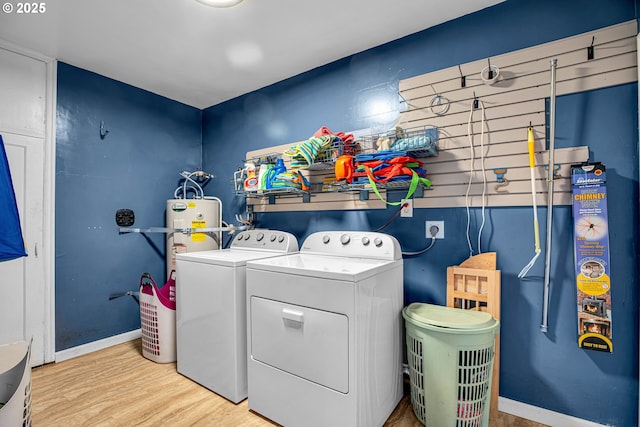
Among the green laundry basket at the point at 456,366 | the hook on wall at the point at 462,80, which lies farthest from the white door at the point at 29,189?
the hook on wall at the point at 462,80

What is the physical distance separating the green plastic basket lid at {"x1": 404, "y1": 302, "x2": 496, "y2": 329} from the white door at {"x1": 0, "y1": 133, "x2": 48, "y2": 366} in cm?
280

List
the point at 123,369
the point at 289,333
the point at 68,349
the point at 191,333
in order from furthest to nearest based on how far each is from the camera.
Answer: the point at 68,349 < the point at 123,369 < the point at 191,333 < the point at 289,333

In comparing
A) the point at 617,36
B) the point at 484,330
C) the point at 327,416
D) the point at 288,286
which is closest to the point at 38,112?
the point at 288,286

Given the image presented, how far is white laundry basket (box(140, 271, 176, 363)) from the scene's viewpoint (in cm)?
249

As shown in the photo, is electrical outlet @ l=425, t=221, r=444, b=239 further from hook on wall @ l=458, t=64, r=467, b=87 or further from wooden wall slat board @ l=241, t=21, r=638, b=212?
hook on wall @ l=458, t=64, r=467, b=87

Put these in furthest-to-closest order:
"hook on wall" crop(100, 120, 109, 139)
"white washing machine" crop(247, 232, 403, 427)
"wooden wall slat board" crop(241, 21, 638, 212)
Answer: "hook on wall" crop(100, 120, 109, 139), "wooden wall slat board" crop(241, 21, 638, 212), "white washing machine" crop(247, 232, 403, 427)

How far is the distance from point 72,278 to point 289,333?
214 cm

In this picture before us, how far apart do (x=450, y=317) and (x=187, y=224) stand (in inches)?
97.9

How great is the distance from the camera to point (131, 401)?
77.6 inches

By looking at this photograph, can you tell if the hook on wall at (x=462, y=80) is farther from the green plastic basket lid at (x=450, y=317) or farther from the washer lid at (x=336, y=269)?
the green plastic basket lid at (x=450, y=317)

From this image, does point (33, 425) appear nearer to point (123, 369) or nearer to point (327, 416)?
point (123, 369)

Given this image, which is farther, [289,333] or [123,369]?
[123,369]

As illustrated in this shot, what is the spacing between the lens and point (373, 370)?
5.32 feet

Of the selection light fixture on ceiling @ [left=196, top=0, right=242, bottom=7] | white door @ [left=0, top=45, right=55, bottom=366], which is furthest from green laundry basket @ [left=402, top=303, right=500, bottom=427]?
white door @ [left=0, top=45, right=55, bottom=366]
